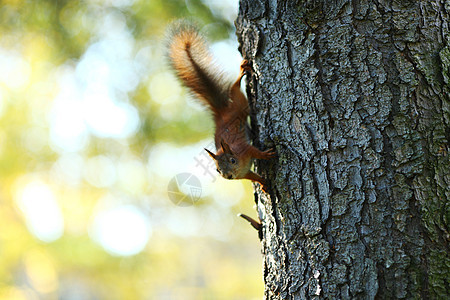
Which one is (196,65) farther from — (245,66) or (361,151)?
(361,151)

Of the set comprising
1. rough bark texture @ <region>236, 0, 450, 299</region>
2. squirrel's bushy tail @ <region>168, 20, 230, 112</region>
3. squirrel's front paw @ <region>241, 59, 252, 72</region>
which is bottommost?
rough bark texture @ <region>236, 0, 450, 299</region>

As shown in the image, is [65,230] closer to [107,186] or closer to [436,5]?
[107,186]

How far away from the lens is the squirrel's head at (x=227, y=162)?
159cm

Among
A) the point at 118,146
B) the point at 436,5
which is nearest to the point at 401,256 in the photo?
the point at 436,5

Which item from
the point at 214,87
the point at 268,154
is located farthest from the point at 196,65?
the point at 268,154

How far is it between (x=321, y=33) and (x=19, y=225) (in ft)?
17.9

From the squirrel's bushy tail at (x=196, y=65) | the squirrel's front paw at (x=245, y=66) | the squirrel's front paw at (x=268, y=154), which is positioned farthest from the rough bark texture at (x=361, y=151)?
the squirrel's bushy tail at (x=196, y=65)

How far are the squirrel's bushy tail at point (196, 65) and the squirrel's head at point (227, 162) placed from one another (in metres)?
0.29

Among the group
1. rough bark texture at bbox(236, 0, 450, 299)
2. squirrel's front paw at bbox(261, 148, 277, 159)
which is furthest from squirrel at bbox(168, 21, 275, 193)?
rough bark texture at bbox(236, 0, 450, 299)

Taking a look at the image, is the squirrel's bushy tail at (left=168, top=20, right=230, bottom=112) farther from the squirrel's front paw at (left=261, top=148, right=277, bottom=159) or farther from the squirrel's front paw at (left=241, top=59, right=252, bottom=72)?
the squirrel's front paw at (left=261, top=148, right=277, bottom=159)

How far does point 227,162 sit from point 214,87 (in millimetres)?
407

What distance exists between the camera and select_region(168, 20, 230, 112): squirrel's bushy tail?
5.78 ft

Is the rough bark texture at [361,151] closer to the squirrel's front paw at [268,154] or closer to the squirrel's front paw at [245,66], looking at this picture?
the squirrel's front paw at [268,154]

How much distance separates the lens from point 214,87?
1.83 meters
